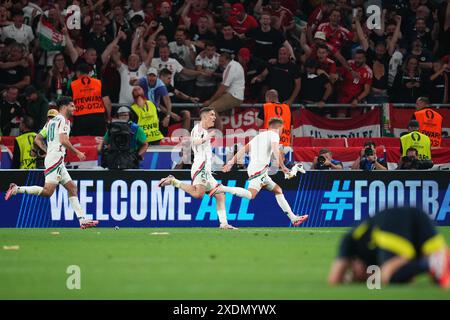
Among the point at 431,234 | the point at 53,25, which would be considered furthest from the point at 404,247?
the point at 53,25

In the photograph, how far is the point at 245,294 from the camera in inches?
424

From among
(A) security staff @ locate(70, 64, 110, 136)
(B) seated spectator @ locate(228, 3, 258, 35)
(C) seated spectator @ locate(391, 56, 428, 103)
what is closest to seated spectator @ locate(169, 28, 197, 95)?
(B) seated spectator @ locate(228, 3, 258, 35)

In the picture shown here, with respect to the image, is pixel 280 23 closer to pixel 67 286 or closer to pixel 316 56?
pixel 316 56

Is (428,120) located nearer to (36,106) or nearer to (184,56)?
(184,56)

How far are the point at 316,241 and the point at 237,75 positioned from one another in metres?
8.25

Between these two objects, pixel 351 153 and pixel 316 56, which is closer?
pixel 351 153

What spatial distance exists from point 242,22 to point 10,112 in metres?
6.04

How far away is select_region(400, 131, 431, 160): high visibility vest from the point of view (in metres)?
23.4

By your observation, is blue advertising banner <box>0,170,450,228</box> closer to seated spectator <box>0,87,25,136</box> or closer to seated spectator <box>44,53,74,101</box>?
seated spectator <box>0,87,25,136</box>

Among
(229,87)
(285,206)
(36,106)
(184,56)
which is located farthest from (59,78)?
(285,206)

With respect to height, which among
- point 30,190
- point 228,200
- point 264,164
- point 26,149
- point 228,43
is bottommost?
point 228,200

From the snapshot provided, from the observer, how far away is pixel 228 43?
26.2 m

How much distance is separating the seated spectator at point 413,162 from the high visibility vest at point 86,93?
6587mm

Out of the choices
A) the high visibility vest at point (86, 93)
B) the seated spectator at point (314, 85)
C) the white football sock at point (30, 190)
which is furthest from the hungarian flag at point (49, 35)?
the white football sock at point (30, 190)
